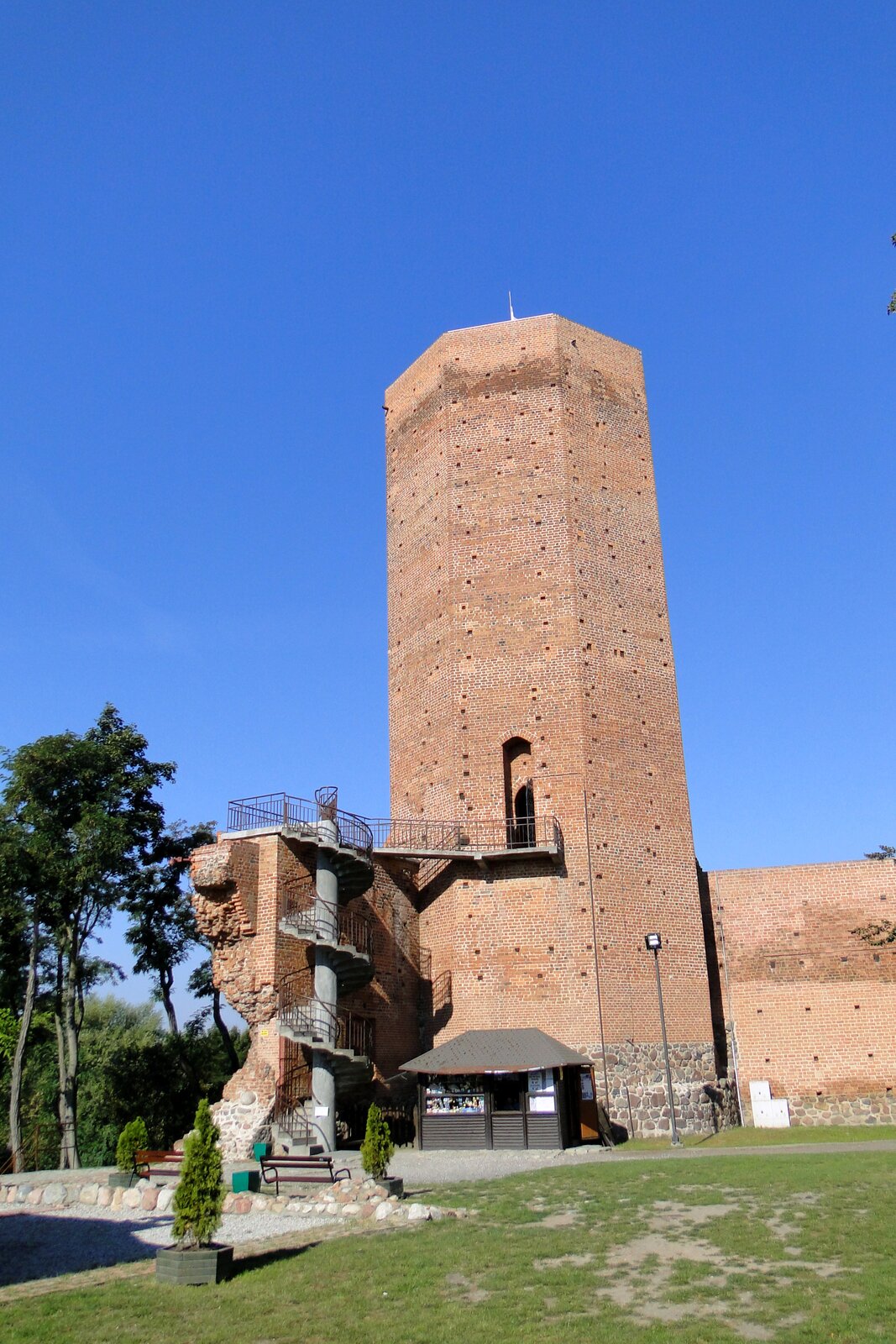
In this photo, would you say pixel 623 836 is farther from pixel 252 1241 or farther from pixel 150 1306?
pixel 150 1306

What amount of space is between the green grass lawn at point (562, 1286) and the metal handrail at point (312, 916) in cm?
789

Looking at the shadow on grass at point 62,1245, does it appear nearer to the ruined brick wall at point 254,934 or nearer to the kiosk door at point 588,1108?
the ruined brick wall at point 254,934

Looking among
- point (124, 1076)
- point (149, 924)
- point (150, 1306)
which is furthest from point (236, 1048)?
point (150, 1306)

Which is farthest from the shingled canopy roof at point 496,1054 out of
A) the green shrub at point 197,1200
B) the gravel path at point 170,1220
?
the green shrub at point 197,1200

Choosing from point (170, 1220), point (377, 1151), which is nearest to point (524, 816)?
point (377, 1151)

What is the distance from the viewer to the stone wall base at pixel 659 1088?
63.4 feet

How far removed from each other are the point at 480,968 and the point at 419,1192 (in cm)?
A: 875

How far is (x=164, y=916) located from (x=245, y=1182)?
47.9 feet

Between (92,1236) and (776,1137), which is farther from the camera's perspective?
(776,1137)

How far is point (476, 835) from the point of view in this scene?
2153 cm

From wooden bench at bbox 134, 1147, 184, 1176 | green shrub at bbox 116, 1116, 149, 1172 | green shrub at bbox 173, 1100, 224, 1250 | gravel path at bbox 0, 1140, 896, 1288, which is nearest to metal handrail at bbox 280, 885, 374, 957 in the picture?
gravel path at bbox 0, 1140, 896, 1288

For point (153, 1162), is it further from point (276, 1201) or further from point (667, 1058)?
point (667, 1058)

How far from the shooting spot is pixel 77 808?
23938mm

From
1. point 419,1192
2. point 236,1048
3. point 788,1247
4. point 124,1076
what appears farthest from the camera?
point 236,1048
